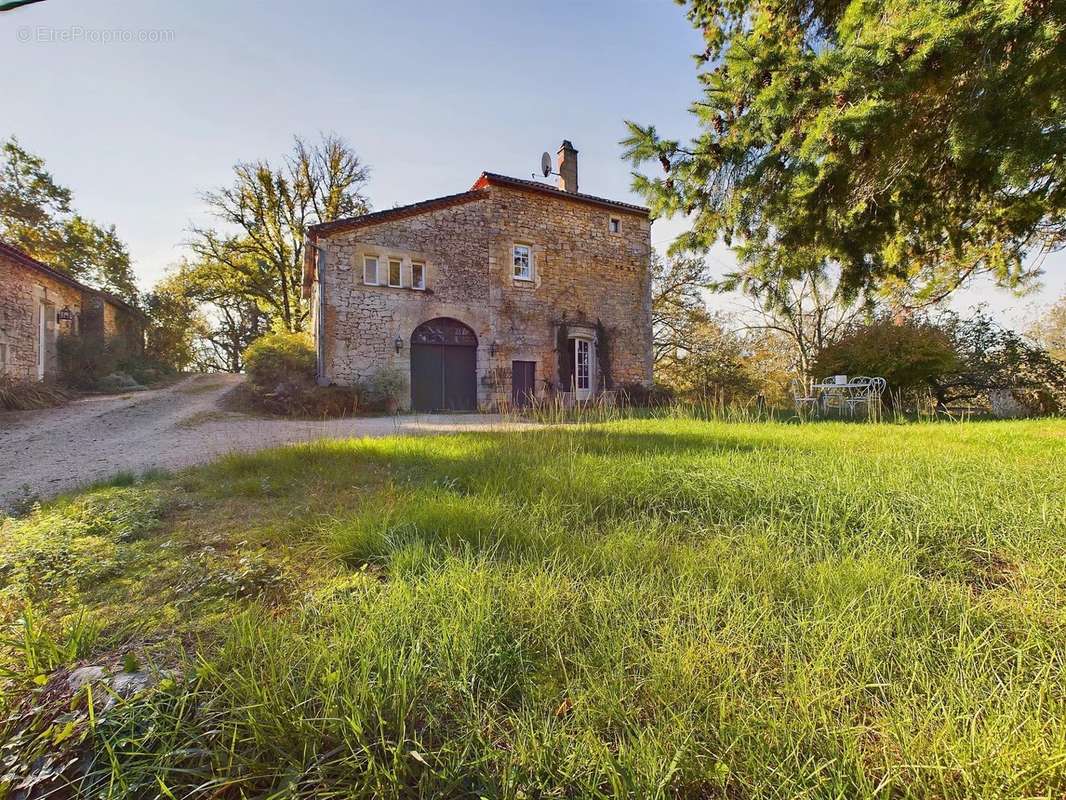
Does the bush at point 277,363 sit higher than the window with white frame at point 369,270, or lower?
lower

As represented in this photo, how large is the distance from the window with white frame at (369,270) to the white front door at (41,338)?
1023 centimetres

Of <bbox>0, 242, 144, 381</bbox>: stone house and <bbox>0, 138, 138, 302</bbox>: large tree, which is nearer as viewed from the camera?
<bbox>0, 242, 144, 381</bbox>: stone house

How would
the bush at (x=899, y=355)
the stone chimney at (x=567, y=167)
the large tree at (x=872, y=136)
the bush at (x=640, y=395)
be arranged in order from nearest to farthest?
the large tree at (x=872, y=136), the bush at (x=899, y=355), the bush at (x=640, y=395), the stone chimney at (x=567, y=167)

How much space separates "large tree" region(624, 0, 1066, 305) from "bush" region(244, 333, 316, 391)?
1009 centimetres

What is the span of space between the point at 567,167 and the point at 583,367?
25.0ft

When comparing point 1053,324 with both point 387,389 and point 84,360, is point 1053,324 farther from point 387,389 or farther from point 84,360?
point 84,360

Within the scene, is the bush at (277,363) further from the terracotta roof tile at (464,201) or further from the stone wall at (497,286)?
the terracotta roof tile at (464,201)

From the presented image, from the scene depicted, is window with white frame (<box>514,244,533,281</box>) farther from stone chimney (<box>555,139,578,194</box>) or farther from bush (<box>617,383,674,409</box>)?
bush (<box>617,383,674,409</box>)

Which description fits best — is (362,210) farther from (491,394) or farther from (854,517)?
(854,517)

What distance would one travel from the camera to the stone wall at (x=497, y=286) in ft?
40.5

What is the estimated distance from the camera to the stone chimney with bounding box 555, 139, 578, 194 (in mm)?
16391

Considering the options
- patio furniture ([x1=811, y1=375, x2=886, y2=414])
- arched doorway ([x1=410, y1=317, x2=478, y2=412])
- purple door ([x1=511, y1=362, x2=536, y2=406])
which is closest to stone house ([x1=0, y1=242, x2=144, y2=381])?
arched doorway ([x1=410, y1=317, x2=478, y2=412])

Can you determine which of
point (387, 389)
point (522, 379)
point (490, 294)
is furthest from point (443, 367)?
point (490, 294)

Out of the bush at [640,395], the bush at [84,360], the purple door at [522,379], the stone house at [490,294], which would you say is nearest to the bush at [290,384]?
the stone house at [490,294]
